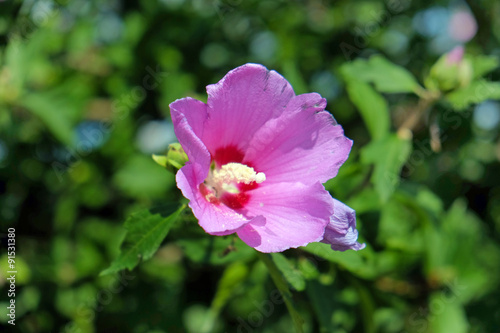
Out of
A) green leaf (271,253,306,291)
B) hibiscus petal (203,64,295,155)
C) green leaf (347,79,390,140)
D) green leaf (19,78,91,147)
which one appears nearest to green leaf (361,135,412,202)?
green leaf (347,79,390,140)

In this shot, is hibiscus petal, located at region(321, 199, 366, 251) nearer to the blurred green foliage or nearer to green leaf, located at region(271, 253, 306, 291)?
green leaf, located at region(271, 253, 306, 291)

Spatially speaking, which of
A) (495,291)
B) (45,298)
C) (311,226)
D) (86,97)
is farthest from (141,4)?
(495,291)

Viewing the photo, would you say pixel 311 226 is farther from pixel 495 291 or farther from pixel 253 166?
pixel 495 291

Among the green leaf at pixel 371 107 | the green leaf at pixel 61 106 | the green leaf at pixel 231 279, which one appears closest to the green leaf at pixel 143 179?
the green leaf at pixel 61 106

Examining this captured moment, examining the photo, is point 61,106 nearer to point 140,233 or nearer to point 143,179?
point 143,179

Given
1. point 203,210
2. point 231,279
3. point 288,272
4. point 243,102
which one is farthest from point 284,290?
point 231,279
